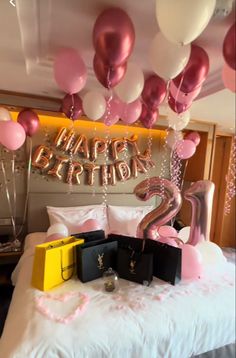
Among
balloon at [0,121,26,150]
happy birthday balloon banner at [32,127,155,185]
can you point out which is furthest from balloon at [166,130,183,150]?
balloon at [0,121,26,150]

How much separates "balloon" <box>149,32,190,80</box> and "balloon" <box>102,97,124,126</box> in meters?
0.70

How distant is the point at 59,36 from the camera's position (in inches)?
44.7

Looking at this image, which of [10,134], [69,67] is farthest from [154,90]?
[10,134]

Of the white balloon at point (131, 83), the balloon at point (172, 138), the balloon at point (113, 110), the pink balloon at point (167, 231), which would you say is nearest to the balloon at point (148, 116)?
the balloon at point (113, 110)

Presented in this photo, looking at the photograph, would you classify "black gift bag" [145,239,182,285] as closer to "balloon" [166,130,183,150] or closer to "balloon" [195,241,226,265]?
"balloon" [195,241,226,265]

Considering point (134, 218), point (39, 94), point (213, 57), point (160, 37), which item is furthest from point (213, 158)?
point (39, 94)

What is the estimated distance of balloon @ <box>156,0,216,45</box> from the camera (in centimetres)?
70

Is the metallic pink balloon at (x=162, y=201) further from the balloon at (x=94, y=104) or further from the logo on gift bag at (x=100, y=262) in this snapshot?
the balloon at (x=94, y=104)

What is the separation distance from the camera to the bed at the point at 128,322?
2.93 feet

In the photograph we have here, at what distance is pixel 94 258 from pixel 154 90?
115cm

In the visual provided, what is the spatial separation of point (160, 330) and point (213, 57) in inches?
59.0

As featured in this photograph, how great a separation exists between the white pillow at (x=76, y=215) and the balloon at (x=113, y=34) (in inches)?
61.2

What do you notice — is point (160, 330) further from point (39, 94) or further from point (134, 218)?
point (39, 94)

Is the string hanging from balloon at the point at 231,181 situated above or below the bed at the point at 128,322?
above
